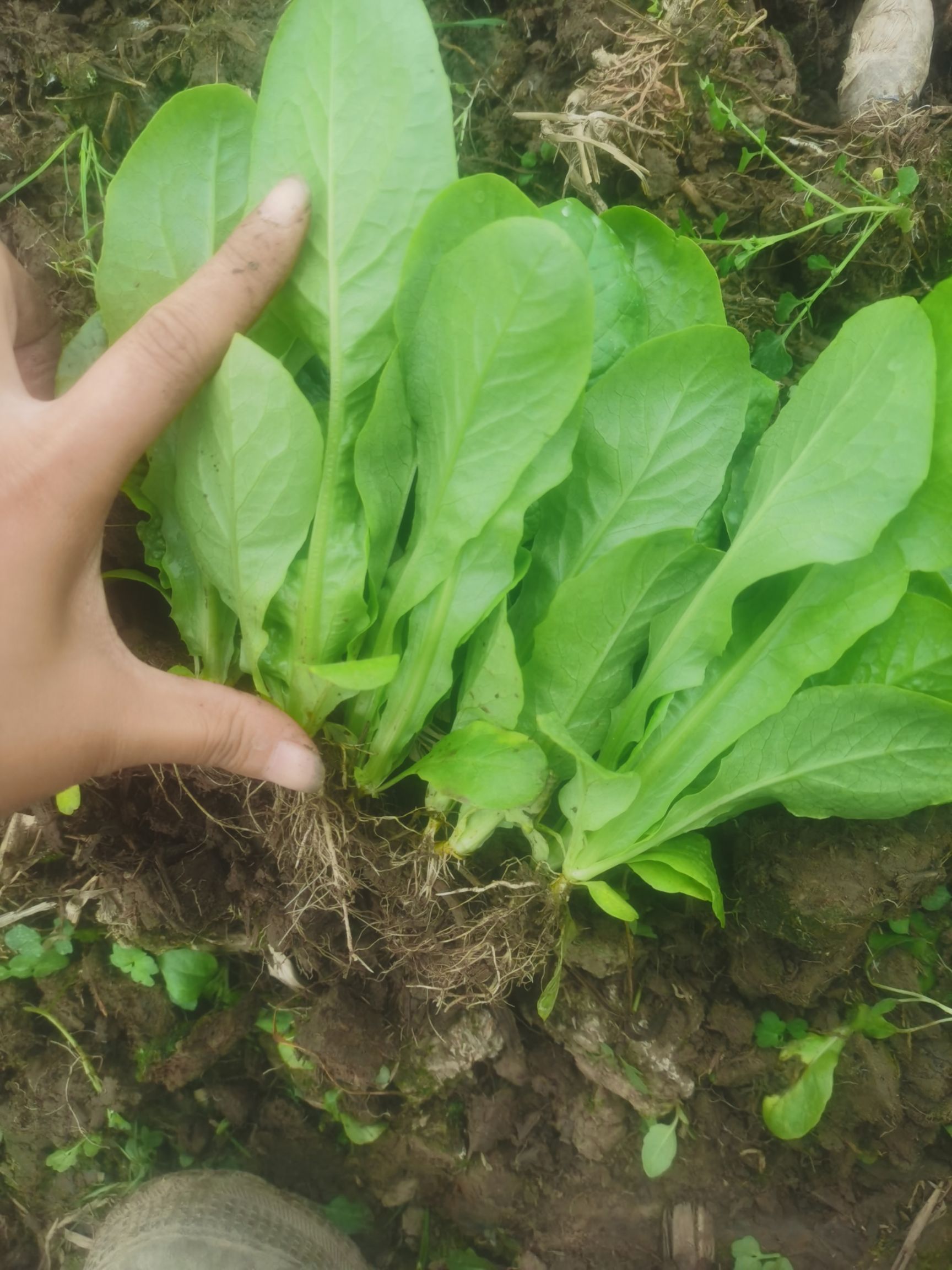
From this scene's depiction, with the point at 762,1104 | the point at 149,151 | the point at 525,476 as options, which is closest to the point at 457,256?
the point at 525,476

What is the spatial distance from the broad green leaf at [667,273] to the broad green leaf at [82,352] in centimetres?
58

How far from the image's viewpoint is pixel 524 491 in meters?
0.84

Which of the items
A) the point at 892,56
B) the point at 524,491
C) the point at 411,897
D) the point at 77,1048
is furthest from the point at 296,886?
the point at 892,56

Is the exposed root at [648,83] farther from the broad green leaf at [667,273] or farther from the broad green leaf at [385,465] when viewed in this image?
the broad green leaf at [385,465]

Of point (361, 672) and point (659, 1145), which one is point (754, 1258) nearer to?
point (659, 1145)

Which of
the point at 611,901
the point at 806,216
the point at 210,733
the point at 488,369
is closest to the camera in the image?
the point at 488,369

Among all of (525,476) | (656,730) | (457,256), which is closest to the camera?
(457,256)

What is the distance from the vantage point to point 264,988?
1.27m

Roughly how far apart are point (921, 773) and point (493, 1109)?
2.52 feet

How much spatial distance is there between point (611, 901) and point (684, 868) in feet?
0.31

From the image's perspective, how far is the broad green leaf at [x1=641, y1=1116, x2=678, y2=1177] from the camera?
3.83 ft

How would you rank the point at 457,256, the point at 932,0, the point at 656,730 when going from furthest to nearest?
the point at 932,0 → the point at 656,730 → the point at 457,256

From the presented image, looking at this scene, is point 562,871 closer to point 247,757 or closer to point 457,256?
point 247,757

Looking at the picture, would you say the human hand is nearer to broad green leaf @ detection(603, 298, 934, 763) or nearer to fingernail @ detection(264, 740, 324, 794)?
fingernail @ detection(264, 740, 324, 794)
